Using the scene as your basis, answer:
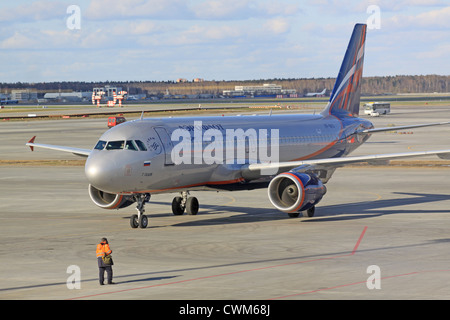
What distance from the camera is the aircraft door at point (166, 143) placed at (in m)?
35.8

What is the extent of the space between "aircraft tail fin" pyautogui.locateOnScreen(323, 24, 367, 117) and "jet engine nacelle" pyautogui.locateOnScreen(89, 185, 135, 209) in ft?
56.2

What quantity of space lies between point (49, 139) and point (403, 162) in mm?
50956

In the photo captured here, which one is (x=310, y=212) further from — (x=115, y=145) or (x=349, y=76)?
(x=349, y=76)

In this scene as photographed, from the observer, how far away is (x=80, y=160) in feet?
235

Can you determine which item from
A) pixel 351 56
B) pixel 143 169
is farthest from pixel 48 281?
pixel 351 56

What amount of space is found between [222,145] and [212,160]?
134cm

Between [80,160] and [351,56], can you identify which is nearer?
[351,56]

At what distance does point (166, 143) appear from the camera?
3606cm

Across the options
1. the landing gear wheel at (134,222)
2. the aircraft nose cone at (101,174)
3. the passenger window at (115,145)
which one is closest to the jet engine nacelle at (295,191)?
the landing gear wheel at (134,222)

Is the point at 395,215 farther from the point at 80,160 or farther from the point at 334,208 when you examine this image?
the point at 80,160

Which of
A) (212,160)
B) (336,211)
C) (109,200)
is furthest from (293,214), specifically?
(109,200)

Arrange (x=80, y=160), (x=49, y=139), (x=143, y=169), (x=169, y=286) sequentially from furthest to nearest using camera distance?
(x=49, y=139)
(x=80, y=160)
(x=143, y=169)
(x=169, y=286)

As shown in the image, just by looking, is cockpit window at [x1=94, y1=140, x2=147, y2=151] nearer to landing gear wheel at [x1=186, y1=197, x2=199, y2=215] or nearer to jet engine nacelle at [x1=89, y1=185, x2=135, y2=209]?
jet engine nacelle at [x1=89, y1=185, x2=135, y2=209]

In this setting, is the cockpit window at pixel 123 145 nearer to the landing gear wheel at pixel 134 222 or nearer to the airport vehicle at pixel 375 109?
the landing gear wheel at pixel 134 222
